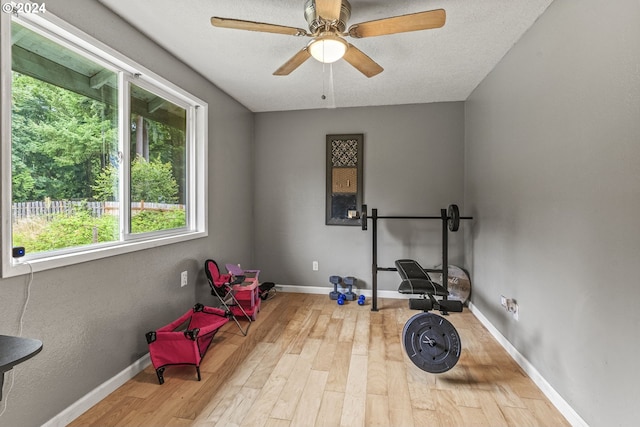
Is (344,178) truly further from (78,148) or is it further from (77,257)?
(77,257)

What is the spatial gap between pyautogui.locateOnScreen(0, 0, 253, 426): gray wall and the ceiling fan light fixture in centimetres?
129

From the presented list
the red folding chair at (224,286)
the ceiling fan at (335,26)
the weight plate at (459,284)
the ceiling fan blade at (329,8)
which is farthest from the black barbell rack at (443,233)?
the ceiling fan blade at (329,8)

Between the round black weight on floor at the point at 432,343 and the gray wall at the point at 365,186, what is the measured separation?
1.69 metres

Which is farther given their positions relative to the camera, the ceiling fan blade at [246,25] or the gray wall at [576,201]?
the ceiling fan blade at [246,25]

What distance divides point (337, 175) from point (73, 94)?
8.84 feet

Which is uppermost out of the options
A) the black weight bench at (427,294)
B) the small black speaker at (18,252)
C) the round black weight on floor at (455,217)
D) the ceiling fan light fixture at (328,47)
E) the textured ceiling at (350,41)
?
the textured ceiling at (350,41)

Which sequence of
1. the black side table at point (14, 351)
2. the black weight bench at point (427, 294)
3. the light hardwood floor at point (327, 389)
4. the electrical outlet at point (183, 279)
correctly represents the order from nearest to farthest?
the black side table at point (14, 351) → the light hardwood floor at point (327, 389) → the black weight bench at point (427, 294) → the electrical outlet at point (183, 279)

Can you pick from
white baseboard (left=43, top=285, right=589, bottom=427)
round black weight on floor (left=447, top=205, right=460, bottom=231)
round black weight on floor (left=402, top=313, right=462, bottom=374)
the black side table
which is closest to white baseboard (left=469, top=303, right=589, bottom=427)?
white baseboard (left=43, top=285, right=589, bottom=427)

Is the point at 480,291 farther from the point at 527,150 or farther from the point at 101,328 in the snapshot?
the point at 101,328

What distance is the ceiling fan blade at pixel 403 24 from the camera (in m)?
1.51

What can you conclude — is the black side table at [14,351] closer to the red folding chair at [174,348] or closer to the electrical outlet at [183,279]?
the red folding chair at [174,348]

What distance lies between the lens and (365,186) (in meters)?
3.77

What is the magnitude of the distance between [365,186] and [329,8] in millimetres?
2432

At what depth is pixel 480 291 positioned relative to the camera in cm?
305
